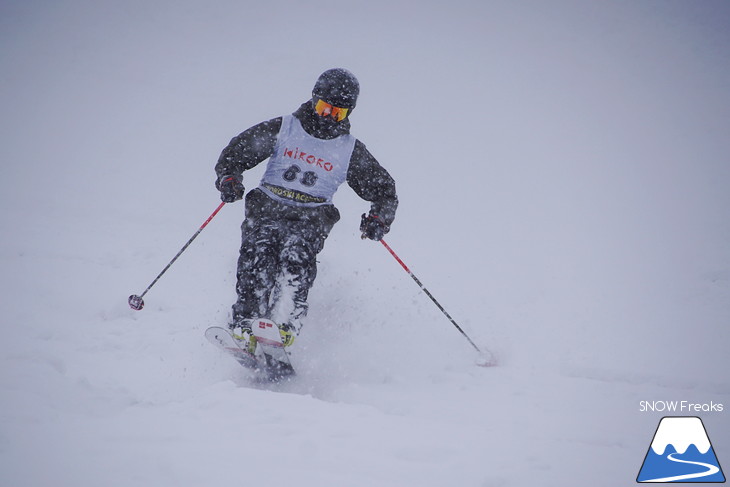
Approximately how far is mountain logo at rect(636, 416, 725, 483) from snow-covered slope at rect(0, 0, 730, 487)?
0.30ft

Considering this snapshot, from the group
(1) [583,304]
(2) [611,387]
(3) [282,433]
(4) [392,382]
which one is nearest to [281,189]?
(4) [392,382]

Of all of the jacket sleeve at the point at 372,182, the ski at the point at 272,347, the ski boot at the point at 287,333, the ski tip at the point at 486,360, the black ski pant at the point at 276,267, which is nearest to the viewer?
the ski at the point at 272,347

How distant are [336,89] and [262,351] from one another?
7.26ft

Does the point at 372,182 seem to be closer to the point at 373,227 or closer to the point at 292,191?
the point at 373,227

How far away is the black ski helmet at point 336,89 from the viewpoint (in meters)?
3.56

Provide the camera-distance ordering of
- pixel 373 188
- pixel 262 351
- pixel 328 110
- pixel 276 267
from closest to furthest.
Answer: pixel 262 351 → pixel 276 267 → pixel 328 110 → pixel 373 188

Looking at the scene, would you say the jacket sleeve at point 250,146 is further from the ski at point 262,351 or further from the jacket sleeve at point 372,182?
the ski at point 262,351

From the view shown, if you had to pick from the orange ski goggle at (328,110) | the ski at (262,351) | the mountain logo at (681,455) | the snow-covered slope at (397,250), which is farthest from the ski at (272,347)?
the mountain logo at (681,455)

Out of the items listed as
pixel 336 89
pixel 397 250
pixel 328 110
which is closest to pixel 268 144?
pixel 328 110

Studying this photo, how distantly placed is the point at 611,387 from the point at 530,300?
1.68 m

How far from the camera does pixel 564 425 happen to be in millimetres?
2604

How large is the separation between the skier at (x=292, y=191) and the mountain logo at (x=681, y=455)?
2.40 metres

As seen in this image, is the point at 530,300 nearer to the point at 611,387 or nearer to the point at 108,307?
the point at 611,387

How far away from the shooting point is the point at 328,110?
3.60 m
